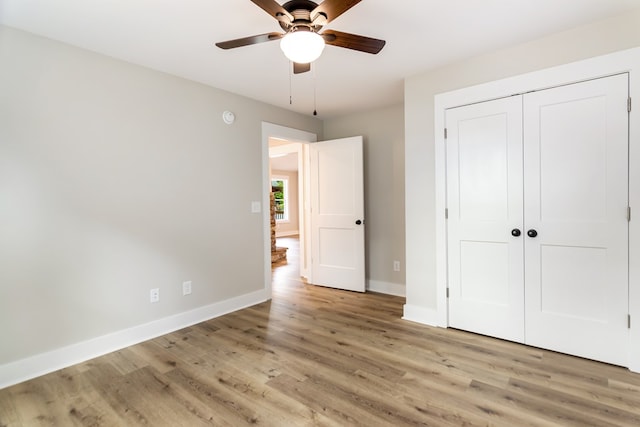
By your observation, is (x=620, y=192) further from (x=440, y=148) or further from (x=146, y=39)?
(x=146, y=39)

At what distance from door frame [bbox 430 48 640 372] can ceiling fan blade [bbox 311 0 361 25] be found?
1.62 m

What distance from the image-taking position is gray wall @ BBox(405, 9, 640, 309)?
8.26 feet

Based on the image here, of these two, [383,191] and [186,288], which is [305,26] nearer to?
[186,288]

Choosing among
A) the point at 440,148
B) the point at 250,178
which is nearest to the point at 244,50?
the point at 250,178

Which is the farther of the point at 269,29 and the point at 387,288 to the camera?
the point at 387,288

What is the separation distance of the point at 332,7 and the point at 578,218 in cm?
225

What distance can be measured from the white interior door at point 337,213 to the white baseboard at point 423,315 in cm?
105

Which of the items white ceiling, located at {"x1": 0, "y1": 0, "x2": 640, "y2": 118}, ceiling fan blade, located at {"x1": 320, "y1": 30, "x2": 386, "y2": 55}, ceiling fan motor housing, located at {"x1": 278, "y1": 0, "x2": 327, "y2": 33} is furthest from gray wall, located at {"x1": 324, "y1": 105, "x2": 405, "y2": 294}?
ceiling fan motor housing, located at {"x1": 278, "y1": 0, "x2": 327, "y2": 33}

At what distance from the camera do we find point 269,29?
2271 millimetres

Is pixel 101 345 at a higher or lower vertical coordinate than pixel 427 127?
lower

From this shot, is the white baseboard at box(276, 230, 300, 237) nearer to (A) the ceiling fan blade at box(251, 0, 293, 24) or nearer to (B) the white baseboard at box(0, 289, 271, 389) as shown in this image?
(B) the white baseboard at box(0, 289, 271, 389)

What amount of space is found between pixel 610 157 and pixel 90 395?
3.80 m

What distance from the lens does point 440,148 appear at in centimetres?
294

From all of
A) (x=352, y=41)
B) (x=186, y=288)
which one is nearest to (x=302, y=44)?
(x=352, y=41)
